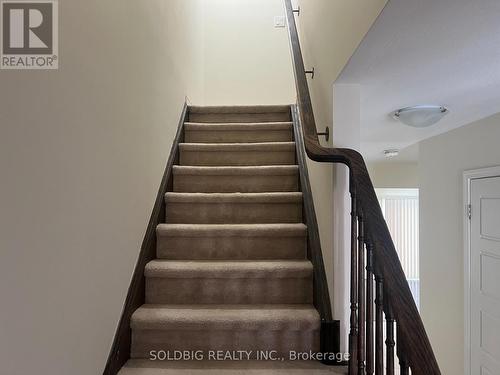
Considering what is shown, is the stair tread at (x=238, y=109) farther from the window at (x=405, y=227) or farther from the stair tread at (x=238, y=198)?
the window at (x=405, y=227)

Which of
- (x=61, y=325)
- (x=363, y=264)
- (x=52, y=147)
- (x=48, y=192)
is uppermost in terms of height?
(x=52, y=147)

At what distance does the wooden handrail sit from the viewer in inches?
31.0

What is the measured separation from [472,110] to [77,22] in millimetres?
2161

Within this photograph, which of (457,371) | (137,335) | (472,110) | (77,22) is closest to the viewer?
(77,22)

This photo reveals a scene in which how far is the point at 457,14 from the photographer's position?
0.95 m

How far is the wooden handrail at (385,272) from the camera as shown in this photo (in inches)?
31.0

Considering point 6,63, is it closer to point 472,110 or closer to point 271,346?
point 271,346

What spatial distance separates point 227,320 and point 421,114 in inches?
61.8

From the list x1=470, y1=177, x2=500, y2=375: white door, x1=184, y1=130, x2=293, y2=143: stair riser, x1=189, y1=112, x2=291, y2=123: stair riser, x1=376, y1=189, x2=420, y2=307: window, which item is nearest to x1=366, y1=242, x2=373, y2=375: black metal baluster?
x1=470, y1=177, x2=500, y2=375: white door

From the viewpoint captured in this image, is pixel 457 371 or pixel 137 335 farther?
pixel 457 371

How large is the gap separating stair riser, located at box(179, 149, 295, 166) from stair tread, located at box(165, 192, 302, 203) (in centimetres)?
46

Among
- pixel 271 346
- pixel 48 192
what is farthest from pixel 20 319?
pixel 271 346

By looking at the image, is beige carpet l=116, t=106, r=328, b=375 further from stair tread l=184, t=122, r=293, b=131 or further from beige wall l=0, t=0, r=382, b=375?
beige wall l=0, t=0, r=382, b=375

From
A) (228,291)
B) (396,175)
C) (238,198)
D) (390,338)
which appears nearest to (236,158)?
(238,198)
